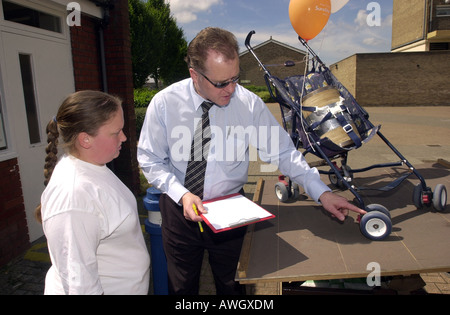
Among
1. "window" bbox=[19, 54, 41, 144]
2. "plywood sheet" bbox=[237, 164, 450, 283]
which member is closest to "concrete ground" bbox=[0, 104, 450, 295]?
"plywood sheet" bbox=[237, 164, 450, 283]

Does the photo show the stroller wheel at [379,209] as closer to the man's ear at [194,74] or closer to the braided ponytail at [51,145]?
the man's ear at [194,74]

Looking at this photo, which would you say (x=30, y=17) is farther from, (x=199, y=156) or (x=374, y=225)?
(x=374, y=225)

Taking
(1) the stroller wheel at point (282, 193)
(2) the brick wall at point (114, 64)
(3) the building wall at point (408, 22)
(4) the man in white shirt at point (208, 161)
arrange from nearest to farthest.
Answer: (4) the man in white shirt at point (208, 161) → (1) the stroller wheel at point (282, 193) → (2) the brick wall at point (114, 64) → (3) the building wall at point (408, 22)

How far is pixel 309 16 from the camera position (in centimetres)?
392

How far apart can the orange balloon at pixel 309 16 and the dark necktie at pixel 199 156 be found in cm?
238

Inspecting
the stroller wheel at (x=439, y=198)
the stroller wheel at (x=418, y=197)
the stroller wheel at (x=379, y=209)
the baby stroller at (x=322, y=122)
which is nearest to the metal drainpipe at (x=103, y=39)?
the baby stroller at (x=322, y=122)

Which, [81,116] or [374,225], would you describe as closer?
[81,116]

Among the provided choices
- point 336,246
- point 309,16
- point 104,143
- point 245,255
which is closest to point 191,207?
point 245,255

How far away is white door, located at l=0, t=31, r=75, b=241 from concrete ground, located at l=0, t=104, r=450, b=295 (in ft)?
2.08

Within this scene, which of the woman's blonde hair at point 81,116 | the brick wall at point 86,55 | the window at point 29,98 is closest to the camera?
the woman's blonde hair at point 81,116

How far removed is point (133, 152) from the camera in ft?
20.4

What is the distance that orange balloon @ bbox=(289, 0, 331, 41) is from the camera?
3846 millimetres

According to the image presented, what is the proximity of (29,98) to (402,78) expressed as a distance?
27535 mm

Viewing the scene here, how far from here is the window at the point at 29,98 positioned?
168 inches
